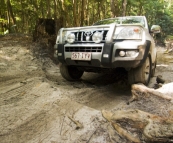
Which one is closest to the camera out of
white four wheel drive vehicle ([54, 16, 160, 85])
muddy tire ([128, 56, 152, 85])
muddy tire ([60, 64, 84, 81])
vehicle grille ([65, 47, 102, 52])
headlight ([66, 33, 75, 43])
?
white four wheel drive vehicle ([54, 16, 160, 85])

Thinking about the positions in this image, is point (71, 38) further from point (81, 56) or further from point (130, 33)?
point (130, 33)

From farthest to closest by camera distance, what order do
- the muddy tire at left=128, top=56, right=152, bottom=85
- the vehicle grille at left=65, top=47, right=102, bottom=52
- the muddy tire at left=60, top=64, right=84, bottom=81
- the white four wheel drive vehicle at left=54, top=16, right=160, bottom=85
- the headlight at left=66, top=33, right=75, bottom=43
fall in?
the muddy tire at left=60, top=64, right=84, bottom=81 → the headlight at left=66, top=33, right=75, bottom=43 → the muddy tire at left=128, top=56, right=152, bottom=85 → the vehicle grille at left=65, top=47, right=102, bottom=52 → the white four wheel drive vehicle at left=54, top=16, right=160, bottom=85

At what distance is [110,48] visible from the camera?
3.08 meters

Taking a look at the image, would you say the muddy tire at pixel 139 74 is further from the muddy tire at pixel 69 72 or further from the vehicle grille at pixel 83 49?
the muddy tire at pixel 69 72

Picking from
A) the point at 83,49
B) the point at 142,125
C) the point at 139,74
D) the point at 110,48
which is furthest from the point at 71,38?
the point at 142,125

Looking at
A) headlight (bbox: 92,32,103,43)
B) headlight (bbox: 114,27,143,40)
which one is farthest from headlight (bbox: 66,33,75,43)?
headlight (bbox: 114,27,143,40)

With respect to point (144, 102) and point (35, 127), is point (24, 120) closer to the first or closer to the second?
point (35, 127)

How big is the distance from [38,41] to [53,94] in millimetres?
4056

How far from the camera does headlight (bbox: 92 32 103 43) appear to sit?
326cm

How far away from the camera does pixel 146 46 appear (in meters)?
3.28

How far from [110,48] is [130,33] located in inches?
18.4

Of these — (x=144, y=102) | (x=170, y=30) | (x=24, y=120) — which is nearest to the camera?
(x=24, y=120)

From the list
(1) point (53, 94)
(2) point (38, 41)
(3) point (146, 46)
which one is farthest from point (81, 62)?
(2) point (38, 41)

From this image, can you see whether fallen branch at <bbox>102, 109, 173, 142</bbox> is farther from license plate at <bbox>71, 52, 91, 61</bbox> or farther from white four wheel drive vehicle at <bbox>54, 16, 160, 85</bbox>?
license plate at <bbox>71, 52, 91, 61</bbox>
